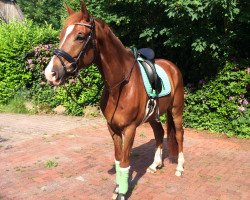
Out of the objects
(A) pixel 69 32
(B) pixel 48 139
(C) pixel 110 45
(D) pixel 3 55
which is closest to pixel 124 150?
(C) pixel 110 45

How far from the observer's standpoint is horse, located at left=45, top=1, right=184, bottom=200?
3.34 m

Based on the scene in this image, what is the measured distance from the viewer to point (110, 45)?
12.5 ft

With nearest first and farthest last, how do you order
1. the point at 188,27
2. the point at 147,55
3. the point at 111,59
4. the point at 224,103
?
the point at 111,59 → the point at 147,55 → the point at 188,27 → the point at 224,103

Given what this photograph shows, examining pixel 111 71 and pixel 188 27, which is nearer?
pixel 111 71

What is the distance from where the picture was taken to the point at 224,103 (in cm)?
793

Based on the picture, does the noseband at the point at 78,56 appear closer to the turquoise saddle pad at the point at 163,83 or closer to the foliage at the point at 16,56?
the turquoise saddle pad at the point at 163,83

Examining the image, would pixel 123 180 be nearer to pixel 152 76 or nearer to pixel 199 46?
pixel 152 76

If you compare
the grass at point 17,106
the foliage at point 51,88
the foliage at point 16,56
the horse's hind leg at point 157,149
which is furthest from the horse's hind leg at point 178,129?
the foliage at point 16,56

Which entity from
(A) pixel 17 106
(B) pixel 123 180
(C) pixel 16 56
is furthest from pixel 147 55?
(C) pixel 16 56

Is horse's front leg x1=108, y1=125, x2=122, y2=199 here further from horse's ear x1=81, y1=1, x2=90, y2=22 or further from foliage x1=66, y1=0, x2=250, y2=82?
foliage x1=66, y1=0, x2=250, y2=82

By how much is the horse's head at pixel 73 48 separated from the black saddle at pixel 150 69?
3.79ft

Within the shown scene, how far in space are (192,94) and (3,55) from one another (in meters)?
6.61

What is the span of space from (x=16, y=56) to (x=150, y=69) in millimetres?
7490

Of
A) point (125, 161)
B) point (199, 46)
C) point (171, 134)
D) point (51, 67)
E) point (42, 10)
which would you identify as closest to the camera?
point (51, 67)
